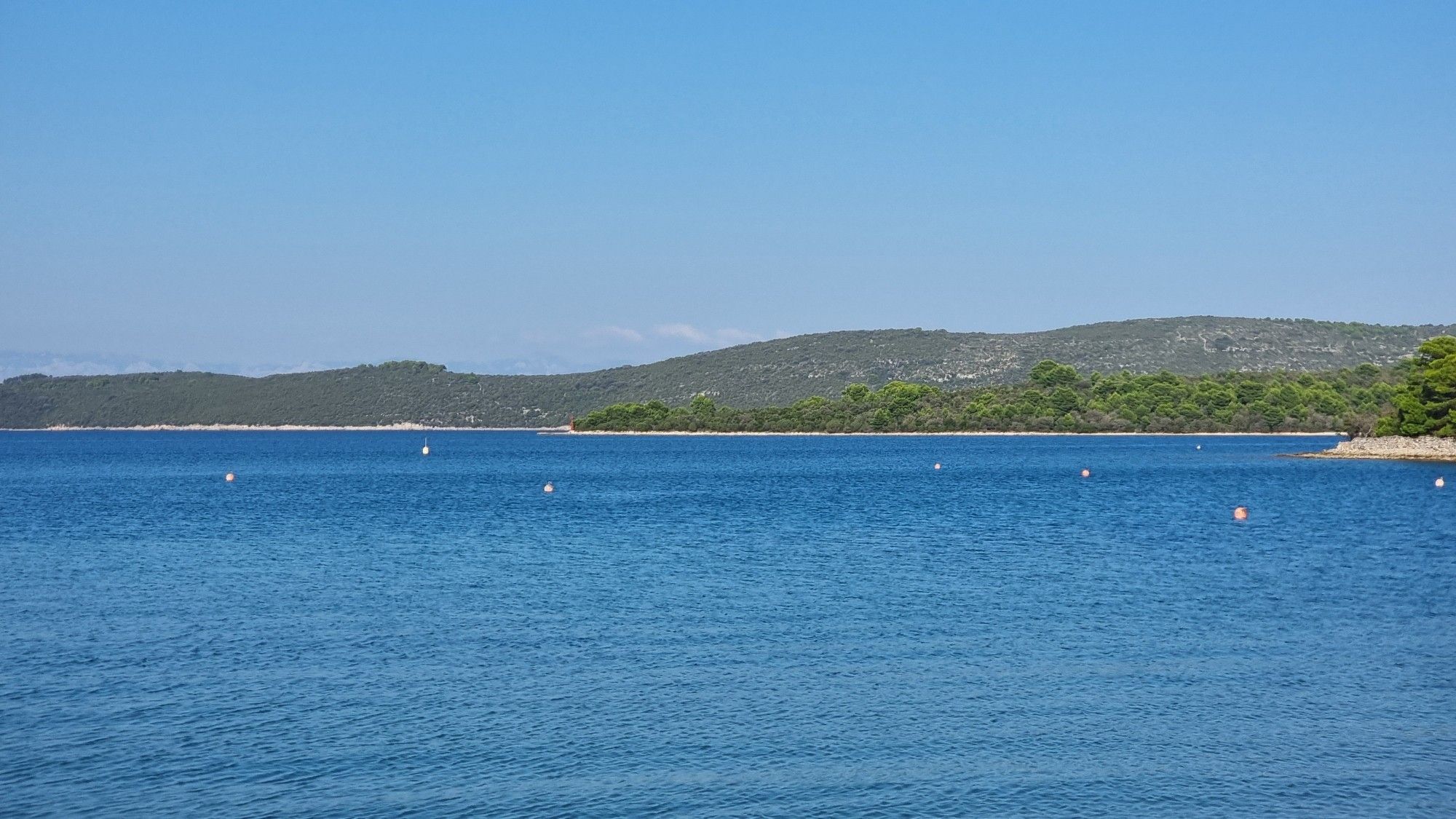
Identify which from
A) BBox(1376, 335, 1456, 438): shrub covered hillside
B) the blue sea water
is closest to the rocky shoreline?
BBox(1376, 335, 1456, 438): shrub covered hillside

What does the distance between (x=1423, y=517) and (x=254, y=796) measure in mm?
49914

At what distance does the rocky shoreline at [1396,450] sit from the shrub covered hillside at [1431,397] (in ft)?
1.79

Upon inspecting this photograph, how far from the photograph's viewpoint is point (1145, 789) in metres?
17.2

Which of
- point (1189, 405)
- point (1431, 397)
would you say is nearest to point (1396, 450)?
point (1431, 397)

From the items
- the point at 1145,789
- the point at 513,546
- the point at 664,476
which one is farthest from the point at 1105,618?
the point at 664,476

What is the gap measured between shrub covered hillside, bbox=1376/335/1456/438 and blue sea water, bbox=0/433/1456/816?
4503 cm

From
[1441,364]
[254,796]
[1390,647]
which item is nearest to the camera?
[254,796]

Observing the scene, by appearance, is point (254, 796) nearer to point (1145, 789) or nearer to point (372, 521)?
point (1145, 789)

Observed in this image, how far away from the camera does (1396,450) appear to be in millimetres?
101688

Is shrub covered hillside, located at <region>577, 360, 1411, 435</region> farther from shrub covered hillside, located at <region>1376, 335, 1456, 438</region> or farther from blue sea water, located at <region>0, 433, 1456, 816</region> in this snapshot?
blue sea water, located at <region>0, 433, 1456, 816</region>

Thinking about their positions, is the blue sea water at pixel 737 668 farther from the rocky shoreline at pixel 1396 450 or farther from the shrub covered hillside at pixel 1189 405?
the shrub covered hillside at pixel 1189 405

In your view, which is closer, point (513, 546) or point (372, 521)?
point (513, 546)

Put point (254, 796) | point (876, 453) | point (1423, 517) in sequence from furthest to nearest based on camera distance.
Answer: point (876, 453), point (1423, 517), point (254, 796)

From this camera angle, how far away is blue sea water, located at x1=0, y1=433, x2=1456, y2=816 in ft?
56.6
